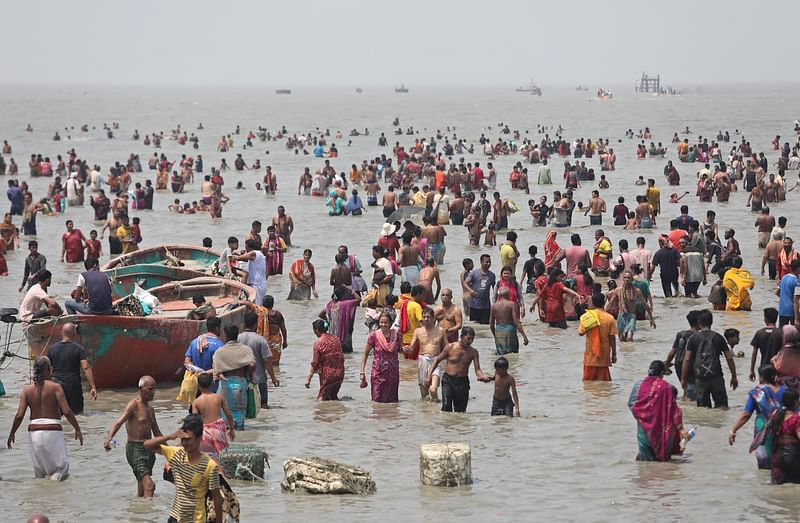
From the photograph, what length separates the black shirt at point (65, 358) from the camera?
1364 cm

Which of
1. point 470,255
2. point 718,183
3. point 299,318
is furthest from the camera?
point 718,183

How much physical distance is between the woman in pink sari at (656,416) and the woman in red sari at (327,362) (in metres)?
3.76

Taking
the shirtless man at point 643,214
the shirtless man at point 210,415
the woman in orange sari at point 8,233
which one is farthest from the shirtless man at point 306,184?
the shirtless man at point 210,415

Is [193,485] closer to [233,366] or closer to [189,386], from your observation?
[233,366]

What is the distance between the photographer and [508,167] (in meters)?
53.9

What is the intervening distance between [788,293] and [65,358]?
9.53m

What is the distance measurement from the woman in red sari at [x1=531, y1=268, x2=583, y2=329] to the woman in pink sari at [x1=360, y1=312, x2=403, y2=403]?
4814 mm

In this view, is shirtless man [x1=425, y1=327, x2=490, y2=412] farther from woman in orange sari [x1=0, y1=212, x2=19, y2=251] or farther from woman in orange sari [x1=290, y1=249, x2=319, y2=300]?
woman in orange sari [x1=0, y1=212, x2=19, y2=251]

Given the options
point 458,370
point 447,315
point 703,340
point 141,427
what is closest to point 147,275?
point 447,315

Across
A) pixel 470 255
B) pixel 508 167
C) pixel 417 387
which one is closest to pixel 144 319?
pixel 417 387

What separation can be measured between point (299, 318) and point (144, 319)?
5962 mm

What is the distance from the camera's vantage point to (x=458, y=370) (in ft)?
46.7

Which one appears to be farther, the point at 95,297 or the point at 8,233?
the point at 8,233

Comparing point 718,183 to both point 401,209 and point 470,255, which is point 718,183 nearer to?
point 401,209
